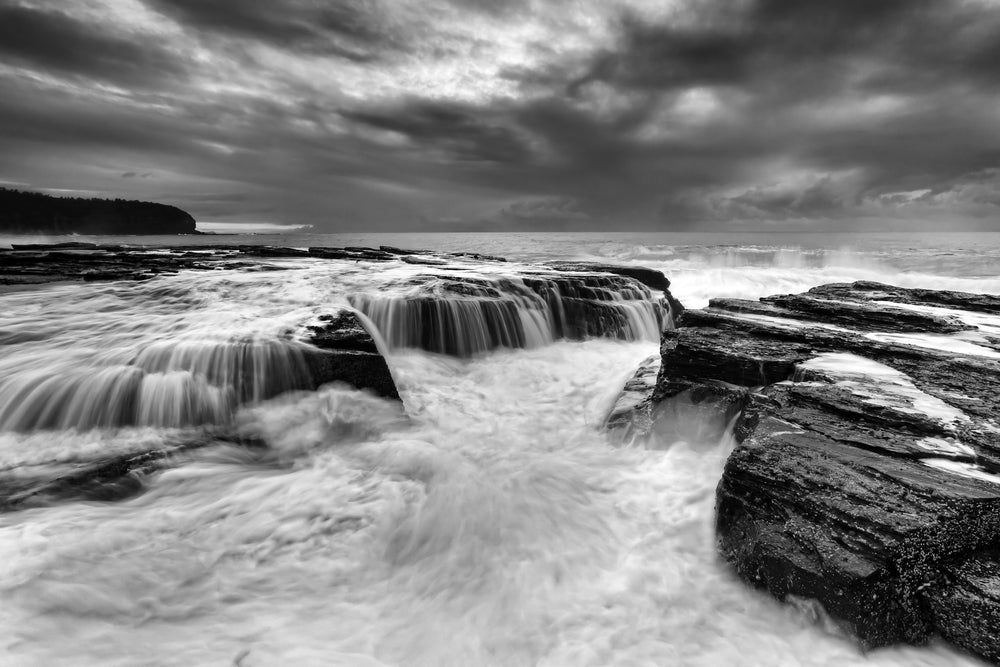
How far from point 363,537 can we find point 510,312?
7.75 m

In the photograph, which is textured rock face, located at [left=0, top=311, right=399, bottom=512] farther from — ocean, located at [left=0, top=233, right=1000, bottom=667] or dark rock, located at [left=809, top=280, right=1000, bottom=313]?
dark rock, located at [left=809, top=280, right=1000, bottom=313]

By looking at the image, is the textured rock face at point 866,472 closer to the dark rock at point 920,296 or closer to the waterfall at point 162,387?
the dark rock at point 920,296

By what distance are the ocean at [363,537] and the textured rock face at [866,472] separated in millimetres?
279

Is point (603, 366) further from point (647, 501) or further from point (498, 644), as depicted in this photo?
point (498, 644)

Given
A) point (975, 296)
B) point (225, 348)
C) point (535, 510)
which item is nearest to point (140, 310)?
point (225, 348)

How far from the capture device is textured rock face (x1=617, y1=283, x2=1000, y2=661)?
2920 mm

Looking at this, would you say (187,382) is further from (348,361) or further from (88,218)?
(88,218)

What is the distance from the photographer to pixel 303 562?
4.04m

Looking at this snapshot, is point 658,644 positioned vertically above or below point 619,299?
below

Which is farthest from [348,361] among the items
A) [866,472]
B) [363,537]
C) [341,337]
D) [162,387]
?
[866,472]

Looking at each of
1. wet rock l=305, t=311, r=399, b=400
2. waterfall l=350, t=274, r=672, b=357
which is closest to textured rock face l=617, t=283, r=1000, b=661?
wet rock l=305, t=311, r=399, b=400

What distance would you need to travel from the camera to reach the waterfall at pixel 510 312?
10508 mm

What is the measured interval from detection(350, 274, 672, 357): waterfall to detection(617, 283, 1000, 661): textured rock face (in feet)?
17.9

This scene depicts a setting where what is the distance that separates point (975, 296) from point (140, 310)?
679 inches
